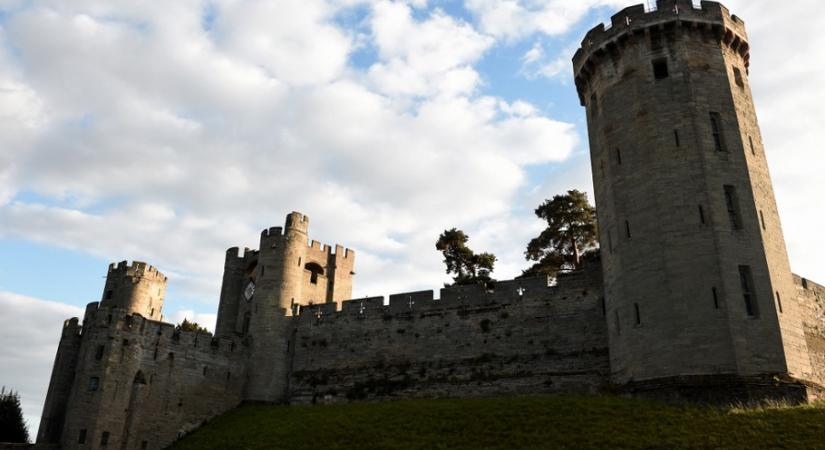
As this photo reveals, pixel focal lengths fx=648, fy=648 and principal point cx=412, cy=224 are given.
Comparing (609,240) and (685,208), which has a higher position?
(685,208)

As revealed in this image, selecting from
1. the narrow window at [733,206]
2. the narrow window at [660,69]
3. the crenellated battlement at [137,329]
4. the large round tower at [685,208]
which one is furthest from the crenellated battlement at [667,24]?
the crenellated battlement at [137,329]

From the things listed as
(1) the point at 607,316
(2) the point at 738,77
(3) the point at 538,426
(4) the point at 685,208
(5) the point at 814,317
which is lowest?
(3) the point at 538,426

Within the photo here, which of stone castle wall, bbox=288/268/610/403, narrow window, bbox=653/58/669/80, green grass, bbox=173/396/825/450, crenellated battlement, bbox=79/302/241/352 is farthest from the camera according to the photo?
crenellated battlement, bbox=79/302/241/352

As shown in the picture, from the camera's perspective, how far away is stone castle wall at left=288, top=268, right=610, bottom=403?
27250 mm

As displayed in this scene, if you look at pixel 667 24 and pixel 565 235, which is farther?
pixel 565 235

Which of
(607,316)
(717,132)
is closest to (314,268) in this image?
(607,316)

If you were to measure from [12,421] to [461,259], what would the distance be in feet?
87.5

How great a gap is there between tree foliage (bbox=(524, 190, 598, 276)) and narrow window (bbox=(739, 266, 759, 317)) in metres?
14.6

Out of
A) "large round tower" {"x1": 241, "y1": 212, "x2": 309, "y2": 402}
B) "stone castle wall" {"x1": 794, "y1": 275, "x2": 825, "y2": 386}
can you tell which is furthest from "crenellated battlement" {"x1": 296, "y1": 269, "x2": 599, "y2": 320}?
"stone castle wall" {"x1": 794, "y1": 275, "x2": 825, "y2": 386}

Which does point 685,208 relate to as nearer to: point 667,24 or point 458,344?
point 667,24

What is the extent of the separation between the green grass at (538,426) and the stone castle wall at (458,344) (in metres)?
3.47

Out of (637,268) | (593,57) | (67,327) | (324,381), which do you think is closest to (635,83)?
(593,57)

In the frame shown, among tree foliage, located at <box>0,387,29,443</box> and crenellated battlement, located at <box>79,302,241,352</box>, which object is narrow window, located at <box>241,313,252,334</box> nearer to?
crenellated battlement, located at <box>79,302,241,352</box>

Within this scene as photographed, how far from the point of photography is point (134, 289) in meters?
39.7
